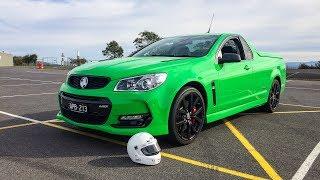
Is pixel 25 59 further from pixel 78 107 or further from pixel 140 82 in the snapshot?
pixel 140 82

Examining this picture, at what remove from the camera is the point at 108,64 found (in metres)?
5.81

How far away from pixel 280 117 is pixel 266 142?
225 centimetres

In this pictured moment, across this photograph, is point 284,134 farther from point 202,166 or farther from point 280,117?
point 202,166

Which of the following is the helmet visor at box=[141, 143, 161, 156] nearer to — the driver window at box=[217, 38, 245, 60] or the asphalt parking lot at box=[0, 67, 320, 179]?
the asphalt parking lot at box=[0, 67, 320, 179]

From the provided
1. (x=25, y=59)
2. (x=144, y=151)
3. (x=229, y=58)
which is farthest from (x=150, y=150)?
(x=25, y=59)

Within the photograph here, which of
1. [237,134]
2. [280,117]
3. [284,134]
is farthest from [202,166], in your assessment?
[280,117]

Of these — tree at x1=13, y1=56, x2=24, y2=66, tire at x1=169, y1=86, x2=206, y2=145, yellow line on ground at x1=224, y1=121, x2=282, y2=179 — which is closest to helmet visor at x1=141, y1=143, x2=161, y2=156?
tire at x1=169, y1=86, x2=206, y2=145

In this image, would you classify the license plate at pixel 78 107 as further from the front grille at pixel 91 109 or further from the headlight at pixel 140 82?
the headlight at pixel 140 82

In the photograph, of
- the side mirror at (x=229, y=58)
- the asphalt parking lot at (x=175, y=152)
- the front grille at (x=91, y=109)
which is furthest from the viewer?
the side mirror at (x=229, y=58)

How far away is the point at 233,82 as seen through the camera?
6.70 meters

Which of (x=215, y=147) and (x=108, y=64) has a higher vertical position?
(x=108, y=64)

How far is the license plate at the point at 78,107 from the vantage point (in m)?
5.41

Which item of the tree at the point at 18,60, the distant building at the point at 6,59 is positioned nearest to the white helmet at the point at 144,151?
the distant building at the point at 6,59

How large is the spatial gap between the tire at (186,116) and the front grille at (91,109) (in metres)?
0.82
